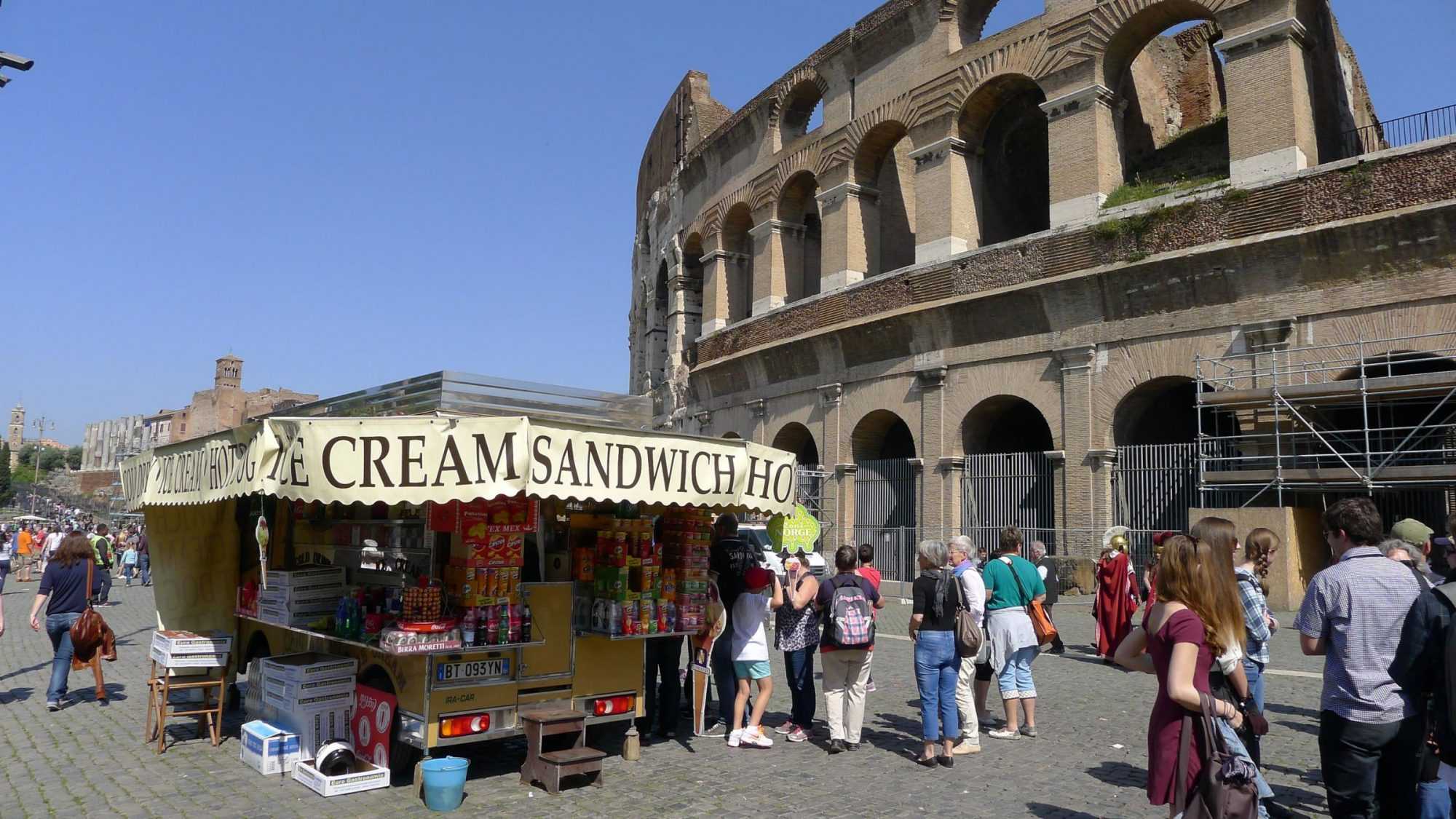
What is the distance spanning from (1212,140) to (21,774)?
2178cm

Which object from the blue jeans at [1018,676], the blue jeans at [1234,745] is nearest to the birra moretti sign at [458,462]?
the blue jeans at [1018,676]

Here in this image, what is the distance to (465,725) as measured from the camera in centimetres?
614

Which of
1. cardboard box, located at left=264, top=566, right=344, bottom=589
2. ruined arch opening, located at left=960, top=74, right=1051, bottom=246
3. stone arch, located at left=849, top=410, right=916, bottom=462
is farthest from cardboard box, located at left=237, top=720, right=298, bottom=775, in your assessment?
ruined arch opening, located at left=960, top=74, right=1051, bottom=246

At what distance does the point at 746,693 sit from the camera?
746cm

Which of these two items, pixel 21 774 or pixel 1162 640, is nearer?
pixel 1162 640

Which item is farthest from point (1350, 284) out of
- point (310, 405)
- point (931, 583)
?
point (310, 405)

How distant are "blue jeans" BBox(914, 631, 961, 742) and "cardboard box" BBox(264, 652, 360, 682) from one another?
393 centimetres

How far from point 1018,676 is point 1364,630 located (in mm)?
3730

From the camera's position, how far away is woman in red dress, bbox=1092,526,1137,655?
10984mm

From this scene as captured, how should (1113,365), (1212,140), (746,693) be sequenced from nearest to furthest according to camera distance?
(746,693), (1113,365), (1212,140)

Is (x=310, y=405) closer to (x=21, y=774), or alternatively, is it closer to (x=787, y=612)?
(x=21, y=774)

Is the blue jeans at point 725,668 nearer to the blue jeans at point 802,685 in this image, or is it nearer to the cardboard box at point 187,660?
the blue jeans at point 802,685

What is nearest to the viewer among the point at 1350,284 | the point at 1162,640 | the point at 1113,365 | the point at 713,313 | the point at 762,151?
the point at 1162,640

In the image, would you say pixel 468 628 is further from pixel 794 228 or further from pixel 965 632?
pixel 794 228
